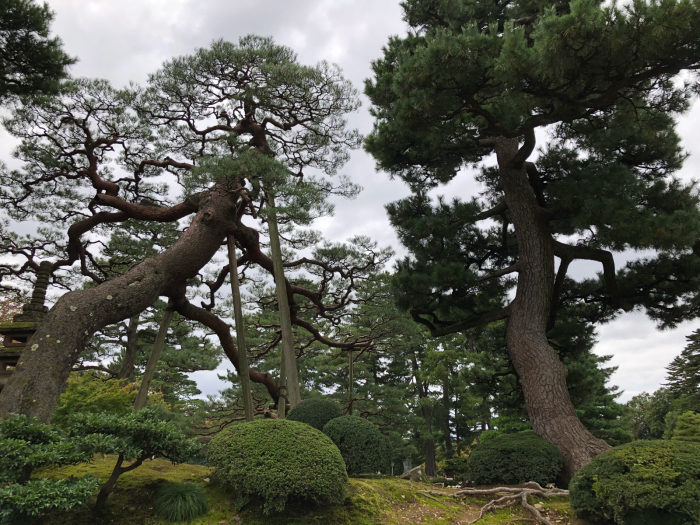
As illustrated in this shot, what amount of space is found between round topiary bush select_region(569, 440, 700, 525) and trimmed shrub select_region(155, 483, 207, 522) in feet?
11.8

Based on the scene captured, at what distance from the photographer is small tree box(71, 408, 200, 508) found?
3426 millimetres

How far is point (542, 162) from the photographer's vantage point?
27.7 feet

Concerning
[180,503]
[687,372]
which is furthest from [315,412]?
[687,372]

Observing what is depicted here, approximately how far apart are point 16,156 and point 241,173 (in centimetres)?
479

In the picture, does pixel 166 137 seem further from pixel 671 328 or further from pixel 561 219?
pixel 671 328

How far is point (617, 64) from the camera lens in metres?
5.06

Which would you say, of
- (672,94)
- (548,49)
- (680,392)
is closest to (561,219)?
(672,94)

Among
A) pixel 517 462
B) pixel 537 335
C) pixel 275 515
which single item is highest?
pixel 537 335

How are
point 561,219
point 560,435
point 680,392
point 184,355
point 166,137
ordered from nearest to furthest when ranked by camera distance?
point 560,435 → point 561,219 → point 166,137 → point 184,355 → point 680,392

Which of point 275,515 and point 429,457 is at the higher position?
point 275,515

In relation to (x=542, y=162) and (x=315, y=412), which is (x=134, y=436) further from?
(x=542, y=162)

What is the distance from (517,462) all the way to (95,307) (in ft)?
19.3

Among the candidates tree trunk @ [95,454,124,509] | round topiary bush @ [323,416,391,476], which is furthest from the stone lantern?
round topiary bush @ [323,416,391,476]

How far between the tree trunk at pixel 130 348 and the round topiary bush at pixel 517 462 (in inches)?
413
